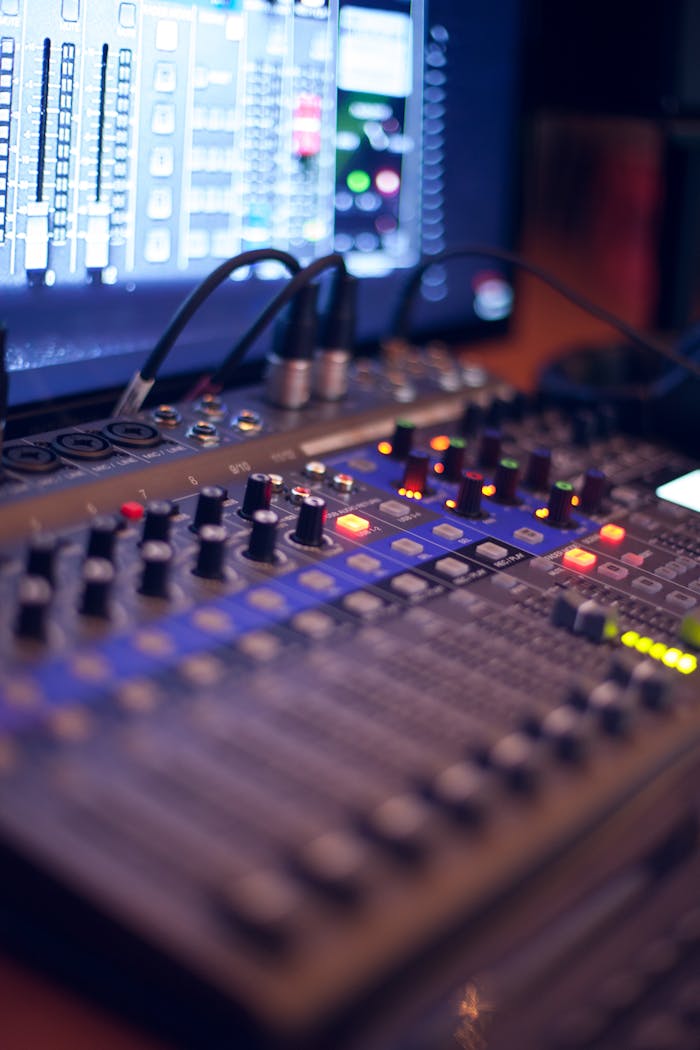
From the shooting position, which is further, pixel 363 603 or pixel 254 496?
pixel 254 496

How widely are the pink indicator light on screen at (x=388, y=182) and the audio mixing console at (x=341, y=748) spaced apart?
471mm

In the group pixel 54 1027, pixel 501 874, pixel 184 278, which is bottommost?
pixel 54 1027

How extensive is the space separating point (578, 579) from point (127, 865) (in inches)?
18.5

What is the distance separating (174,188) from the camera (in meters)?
1.06

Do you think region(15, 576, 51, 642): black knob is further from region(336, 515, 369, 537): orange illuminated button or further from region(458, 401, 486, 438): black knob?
region(458, 401, 486, 438): black knob

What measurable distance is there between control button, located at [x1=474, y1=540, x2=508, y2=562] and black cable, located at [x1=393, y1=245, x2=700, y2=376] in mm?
411

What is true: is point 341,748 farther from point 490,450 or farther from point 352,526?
point 490,450

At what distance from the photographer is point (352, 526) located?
2.84 ft

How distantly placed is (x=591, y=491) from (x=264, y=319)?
1.11 ft

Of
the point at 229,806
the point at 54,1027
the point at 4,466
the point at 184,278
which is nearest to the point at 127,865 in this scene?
the point at 229,806

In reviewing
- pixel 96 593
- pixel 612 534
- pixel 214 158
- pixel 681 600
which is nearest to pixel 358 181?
pixel 214 158

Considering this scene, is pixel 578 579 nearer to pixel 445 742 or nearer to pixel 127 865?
pixel 445 742

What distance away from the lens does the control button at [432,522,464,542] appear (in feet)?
2.92

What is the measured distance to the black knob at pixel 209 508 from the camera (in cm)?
81
